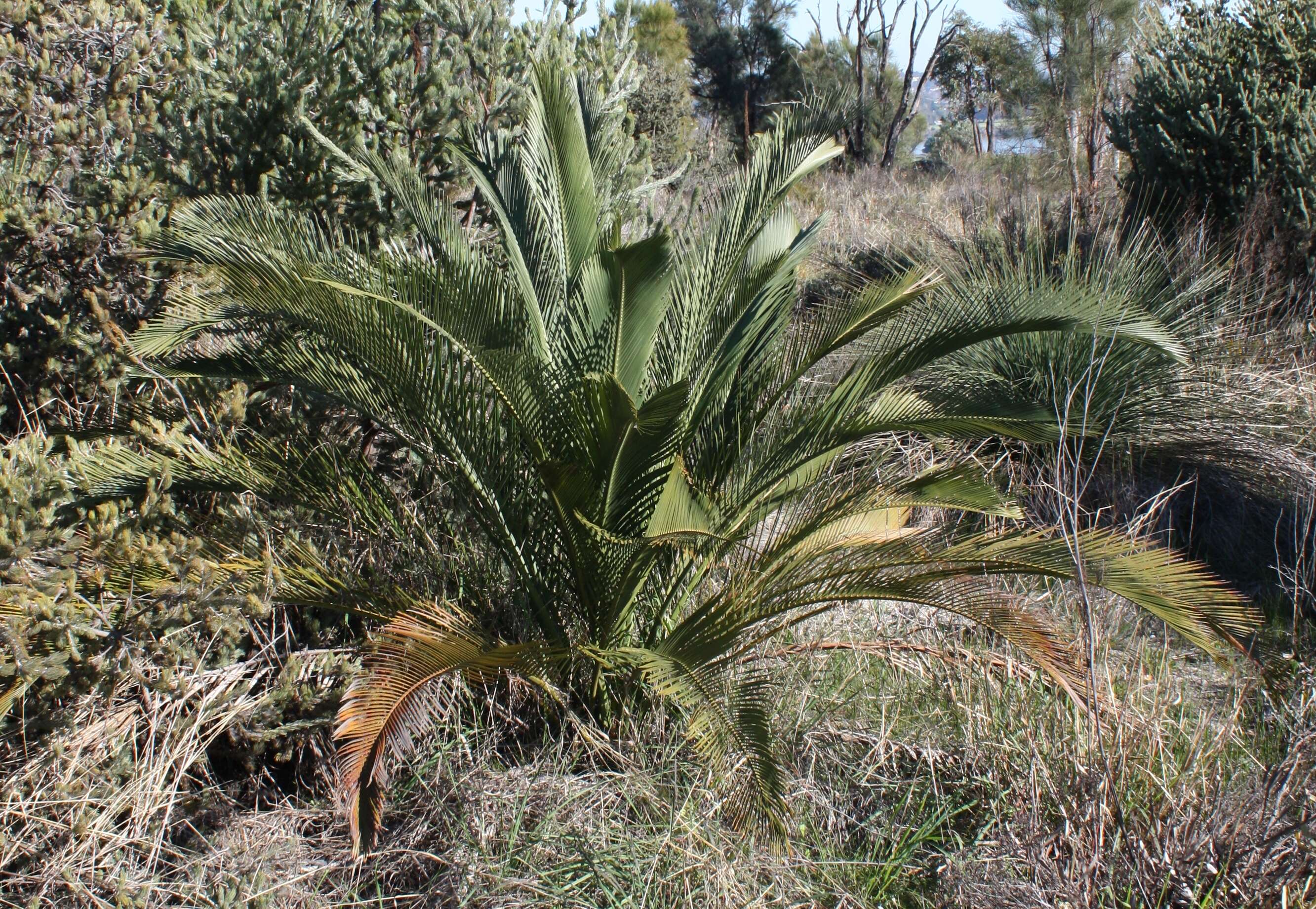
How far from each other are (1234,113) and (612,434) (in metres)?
6.92

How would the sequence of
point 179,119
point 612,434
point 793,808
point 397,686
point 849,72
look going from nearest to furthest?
point 397,686
point 612,434
point 793,808
point 179,119
point 849,72

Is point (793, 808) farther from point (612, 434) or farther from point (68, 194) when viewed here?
point (68, 194)

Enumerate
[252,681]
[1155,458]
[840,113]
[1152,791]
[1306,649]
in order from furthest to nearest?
[1155,458], [1306,649], [840,113], [252,681], [1152,791]

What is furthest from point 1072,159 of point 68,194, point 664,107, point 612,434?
point 664,107

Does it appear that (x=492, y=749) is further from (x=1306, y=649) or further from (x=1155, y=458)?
(x=1155, y=458)

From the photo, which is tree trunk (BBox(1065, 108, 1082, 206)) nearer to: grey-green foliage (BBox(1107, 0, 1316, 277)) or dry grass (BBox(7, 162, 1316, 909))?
grey-green foliage (BBox(1107, 0, 1316, 277))

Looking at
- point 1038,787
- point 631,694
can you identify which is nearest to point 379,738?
point 631,694

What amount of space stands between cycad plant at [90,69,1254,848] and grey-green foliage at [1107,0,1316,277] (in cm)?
454

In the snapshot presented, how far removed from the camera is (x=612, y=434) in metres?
2.84

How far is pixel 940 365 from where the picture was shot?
579 centimetres

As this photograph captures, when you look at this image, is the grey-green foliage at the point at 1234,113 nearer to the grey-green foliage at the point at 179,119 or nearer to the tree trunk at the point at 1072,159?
the tree trunk at the point at 1072,159

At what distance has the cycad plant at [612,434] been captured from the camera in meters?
2.85

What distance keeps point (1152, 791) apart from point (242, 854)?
107 inches

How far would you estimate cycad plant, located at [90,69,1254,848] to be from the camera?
2.85m
